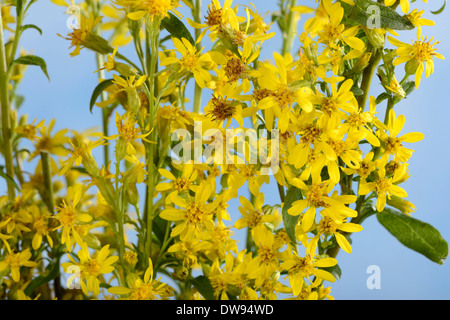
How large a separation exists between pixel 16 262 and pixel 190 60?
0.54 metres

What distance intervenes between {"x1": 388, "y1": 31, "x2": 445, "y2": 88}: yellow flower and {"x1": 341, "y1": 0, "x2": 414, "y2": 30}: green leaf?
0.20 feet

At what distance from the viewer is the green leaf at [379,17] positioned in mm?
885

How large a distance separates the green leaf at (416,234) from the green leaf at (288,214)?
22 cm

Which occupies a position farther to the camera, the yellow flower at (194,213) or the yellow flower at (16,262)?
the yellow flower at (16,262)

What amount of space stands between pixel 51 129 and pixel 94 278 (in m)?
0.55

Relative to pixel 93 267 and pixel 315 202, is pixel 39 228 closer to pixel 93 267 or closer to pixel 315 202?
pixel 93 267

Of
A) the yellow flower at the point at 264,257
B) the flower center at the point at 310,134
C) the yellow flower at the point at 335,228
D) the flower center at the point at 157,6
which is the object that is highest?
the flower center at the point at 157,6

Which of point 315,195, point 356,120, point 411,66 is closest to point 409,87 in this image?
point 411,66

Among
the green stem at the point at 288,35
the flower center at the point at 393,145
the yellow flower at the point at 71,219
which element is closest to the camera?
the flower center at the point at 393,145

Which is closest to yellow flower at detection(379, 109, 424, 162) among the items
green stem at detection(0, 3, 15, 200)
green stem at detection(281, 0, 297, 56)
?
green stem at detection(281, 0, 297, 56)

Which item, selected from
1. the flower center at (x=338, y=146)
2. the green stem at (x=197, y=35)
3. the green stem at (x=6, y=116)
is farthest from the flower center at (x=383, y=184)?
the green stem at (x=6, y=116)

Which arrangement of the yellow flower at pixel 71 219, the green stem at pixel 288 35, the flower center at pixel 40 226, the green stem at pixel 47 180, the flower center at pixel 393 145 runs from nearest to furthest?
the flower center at pixel 393 145 < the yellow flower at pixel 71 219 < the flower center at pixel 40 226 < the green stem at pixel 47 180 < the green stem at pixel 288 35

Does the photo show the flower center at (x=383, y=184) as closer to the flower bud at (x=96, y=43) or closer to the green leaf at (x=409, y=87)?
the green leaf at (x=409, y=87)

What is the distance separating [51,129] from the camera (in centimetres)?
146
